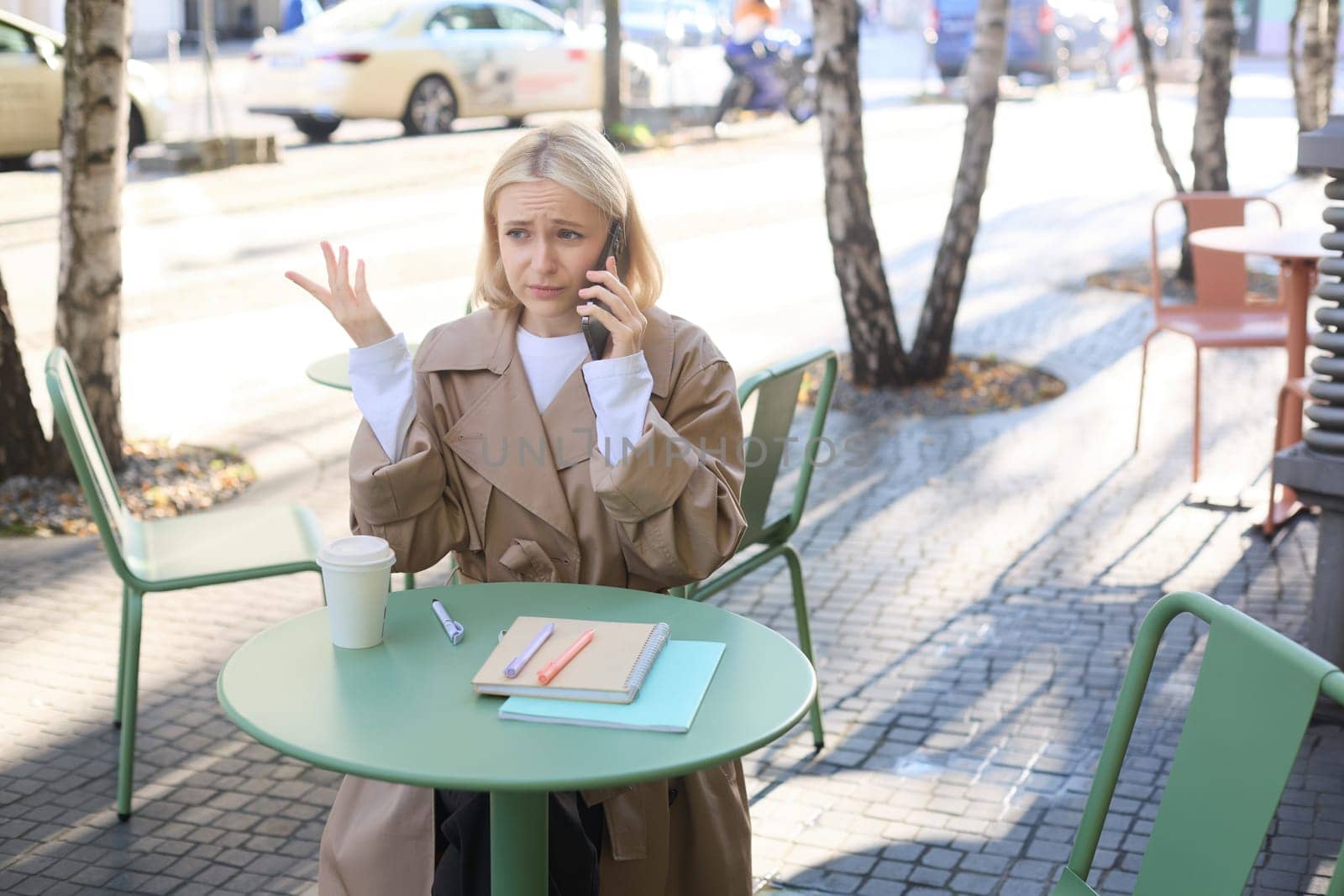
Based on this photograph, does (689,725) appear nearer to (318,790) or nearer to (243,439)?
(318,790)

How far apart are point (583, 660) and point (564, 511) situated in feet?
1.69

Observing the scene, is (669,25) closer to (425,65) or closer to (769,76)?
(769,76)

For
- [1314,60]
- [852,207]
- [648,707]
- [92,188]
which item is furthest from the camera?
[1314,60]

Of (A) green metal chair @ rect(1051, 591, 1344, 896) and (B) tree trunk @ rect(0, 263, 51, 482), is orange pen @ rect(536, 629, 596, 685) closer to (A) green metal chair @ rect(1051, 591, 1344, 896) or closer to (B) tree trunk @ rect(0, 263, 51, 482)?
(A) green metal chair @ rect(1051, 591, 1344, 896)

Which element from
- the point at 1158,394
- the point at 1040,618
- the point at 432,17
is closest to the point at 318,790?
the point at 1040,618

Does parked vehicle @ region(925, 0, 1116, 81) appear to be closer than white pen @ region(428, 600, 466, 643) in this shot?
No

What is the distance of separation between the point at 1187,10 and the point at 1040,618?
35.2 metres

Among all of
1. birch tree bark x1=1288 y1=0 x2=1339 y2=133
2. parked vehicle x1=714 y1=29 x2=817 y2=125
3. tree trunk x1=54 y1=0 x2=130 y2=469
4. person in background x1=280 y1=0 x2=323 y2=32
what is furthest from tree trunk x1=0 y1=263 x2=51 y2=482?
person in background x1=280 y1=0 x2=323 y2=32

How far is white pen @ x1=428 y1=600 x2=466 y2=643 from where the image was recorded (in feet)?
8.08

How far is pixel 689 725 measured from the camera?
2.14 m

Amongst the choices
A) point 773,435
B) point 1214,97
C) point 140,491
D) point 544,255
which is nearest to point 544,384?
point 544,255

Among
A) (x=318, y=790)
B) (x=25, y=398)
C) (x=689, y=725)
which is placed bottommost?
(x=318, y=790)

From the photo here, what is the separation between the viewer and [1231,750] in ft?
6.72

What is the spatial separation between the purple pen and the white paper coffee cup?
26 cm
